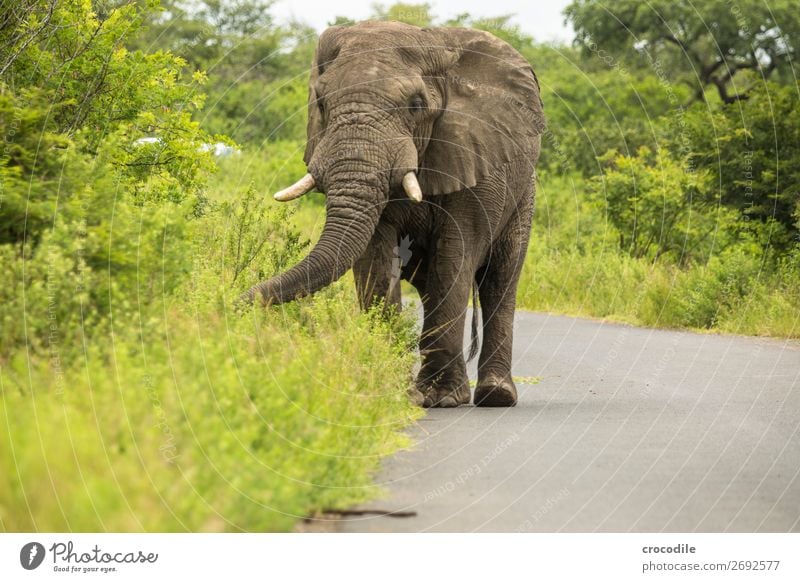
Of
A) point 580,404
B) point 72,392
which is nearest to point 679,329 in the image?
point 580,404

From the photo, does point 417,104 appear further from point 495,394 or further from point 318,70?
point 495,394

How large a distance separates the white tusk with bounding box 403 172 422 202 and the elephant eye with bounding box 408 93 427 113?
56 centimetres

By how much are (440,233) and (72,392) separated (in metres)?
5.01

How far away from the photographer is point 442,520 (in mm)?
6977

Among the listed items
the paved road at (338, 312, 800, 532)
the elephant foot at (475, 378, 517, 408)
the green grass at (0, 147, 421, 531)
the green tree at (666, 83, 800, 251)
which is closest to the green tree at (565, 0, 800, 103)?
the green tree at (666, 83, 800, 251)

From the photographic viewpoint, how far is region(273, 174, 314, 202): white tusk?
1059cm

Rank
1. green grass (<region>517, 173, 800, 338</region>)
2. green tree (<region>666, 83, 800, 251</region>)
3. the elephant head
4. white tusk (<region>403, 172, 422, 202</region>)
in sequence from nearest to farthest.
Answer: the elephant head, white tusk (<region>403, 172, 422, 202</region>), green grass (<region>517, 173, 800, 338</region>), green tree (<region>666, 83, 800, 251</region>)

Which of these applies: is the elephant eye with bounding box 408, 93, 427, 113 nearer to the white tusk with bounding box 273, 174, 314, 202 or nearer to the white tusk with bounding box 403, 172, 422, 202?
the white tusk with bounding box 403, 172, 422, 202

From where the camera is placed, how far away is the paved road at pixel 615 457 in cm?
712

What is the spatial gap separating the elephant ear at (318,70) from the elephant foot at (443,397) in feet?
6.51

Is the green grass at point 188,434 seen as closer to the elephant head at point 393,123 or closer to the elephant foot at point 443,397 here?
the elephant head at point 393,123

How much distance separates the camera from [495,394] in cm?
1193

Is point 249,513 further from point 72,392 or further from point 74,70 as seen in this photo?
point 74,70
